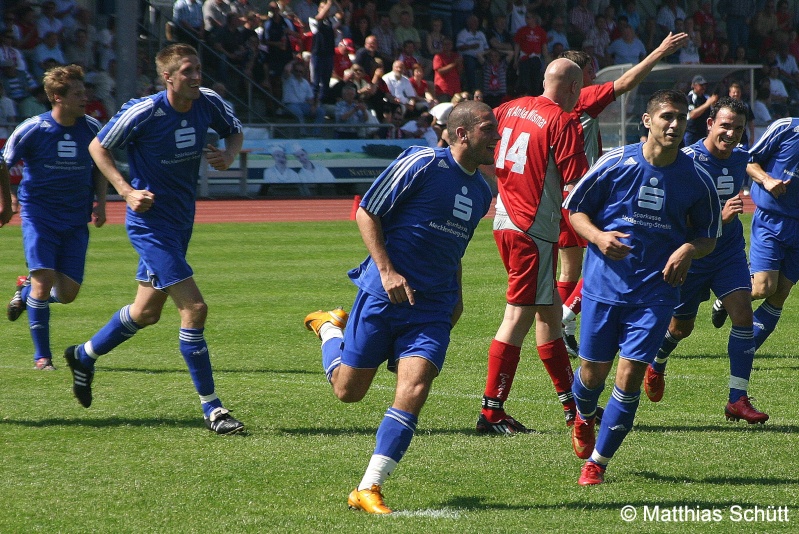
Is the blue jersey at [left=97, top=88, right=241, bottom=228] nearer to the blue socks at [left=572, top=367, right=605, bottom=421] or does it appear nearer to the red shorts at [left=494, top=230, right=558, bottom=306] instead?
the red shorts at [left=494, top=230, right=558, bottom=306]

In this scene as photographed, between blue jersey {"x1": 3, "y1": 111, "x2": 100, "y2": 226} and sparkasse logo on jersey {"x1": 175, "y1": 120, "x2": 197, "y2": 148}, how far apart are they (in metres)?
1.97

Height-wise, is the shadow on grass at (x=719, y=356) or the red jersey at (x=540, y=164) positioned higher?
the red jersey at (x=540, y=164)

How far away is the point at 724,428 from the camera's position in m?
6.61

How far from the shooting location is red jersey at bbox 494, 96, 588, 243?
6465 mm

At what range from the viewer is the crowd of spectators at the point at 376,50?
75.8ft

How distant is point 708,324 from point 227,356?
4.82 meters

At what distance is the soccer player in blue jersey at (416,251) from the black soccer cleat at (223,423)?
1160 millimetres

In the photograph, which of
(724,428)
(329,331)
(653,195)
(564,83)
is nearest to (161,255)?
(329,331)

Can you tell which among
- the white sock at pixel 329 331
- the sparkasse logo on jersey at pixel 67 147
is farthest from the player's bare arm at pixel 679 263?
the sparkasse logo on jersey at pixel 67 147

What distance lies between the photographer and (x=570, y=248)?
353 inches

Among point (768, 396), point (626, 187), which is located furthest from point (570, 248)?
point (626, 187)

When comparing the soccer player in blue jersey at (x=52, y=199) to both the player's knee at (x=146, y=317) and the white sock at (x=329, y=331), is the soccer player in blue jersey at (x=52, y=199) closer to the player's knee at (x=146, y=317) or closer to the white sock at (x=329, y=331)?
the player's knee at (x=146, y=317)

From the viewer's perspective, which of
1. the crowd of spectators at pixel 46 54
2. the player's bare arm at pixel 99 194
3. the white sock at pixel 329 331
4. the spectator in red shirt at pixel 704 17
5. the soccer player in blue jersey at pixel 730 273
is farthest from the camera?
the spectator in red shirt at pixel 704 17

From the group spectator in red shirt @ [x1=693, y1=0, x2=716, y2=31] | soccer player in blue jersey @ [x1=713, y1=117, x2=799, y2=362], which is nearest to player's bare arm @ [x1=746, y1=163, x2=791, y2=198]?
soccer player in blue jersey @ [x1=713, y1=117, x2=799, y2=362]
